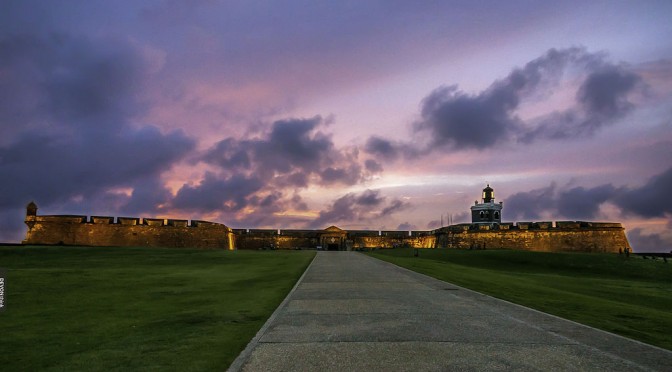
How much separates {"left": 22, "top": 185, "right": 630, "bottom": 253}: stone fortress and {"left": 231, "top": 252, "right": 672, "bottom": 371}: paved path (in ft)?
184

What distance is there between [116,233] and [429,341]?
62808 millimetres

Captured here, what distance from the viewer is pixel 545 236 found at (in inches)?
2721

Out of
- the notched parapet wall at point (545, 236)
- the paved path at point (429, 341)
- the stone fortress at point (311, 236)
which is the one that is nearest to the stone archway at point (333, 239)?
the stone fortress at point (311, 236)

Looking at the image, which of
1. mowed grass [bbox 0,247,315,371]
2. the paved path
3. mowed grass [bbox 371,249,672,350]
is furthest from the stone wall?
the paved path

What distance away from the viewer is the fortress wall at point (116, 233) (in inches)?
2242

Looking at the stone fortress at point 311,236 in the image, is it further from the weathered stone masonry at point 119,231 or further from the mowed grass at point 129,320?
the mowed grass at point 129,320

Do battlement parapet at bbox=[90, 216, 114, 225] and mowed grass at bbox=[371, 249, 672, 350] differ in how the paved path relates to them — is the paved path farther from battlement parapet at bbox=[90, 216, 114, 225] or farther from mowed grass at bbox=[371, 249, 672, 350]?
battlement parapet at bbox=[90, 216, 114, 225]

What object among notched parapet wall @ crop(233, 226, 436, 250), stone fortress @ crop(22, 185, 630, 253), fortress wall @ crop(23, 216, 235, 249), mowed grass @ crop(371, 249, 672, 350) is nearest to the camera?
mowed grass @ crop(371, 249, 672, 350)

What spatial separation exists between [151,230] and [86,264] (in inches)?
1574

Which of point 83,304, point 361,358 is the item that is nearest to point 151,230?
point 83,304

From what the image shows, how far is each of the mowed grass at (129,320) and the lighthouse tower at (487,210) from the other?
8932 cm

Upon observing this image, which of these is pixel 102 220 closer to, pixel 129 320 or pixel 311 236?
pixel 311 236

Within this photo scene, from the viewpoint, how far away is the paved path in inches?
236

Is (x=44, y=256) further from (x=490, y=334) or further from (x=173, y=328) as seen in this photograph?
(x=490, y=334)
